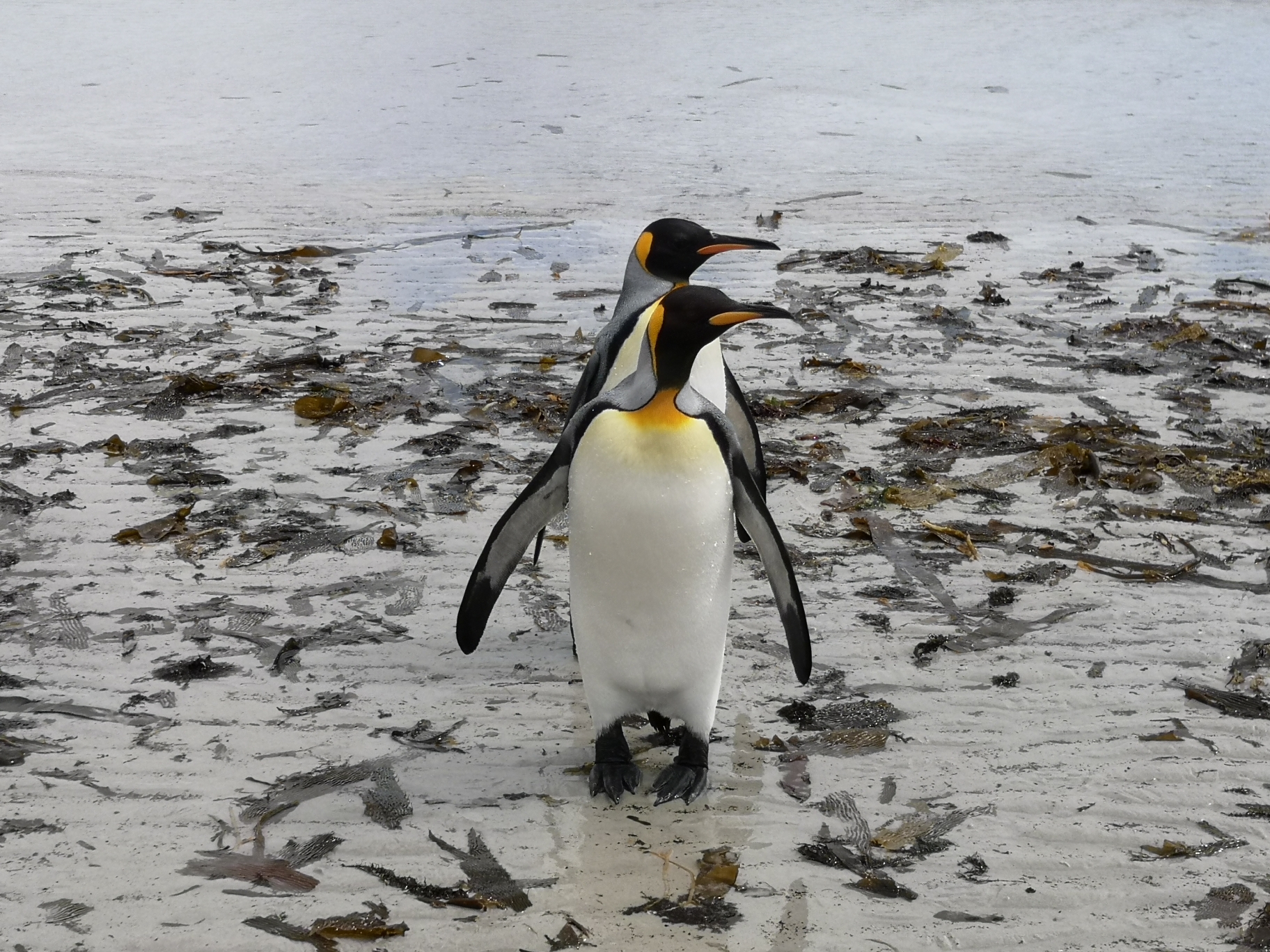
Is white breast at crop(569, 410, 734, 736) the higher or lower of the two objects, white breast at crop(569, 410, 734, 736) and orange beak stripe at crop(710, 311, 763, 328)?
the lower

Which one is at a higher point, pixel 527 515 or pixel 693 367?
pixel 693 367

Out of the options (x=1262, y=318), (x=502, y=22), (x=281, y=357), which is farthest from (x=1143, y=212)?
(x=502, y=22)

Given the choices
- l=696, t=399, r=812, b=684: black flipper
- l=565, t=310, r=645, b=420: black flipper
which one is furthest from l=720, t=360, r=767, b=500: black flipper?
l=696, t=399, r=812, b=684: black flipper

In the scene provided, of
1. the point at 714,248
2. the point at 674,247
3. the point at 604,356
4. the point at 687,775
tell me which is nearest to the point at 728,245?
the point at 714,248

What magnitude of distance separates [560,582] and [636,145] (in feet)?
25.0

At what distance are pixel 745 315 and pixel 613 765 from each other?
3.39 ft

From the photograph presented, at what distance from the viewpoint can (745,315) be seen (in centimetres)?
261

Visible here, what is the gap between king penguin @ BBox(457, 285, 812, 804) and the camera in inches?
108

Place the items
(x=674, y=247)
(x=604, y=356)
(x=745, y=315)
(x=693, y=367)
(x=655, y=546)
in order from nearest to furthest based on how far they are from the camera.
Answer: (x=745, y=315) → (x=655, y=546) → (x=693, y=367) → (x=604, y=356) → (x=674, y=247)

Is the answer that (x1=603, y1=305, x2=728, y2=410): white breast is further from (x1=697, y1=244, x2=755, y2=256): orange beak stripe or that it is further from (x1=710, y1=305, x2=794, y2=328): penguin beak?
(x1=710, y1=305, x2=794, y2=328): penguin beak

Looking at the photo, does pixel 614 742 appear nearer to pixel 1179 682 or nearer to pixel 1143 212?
pixel 1179 682

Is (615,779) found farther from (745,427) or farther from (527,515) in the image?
(745,427)

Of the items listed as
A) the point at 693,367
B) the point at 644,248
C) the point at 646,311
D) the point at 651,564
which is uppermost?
the point at 644,248

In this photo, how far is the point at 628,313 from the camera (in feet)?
12.0
